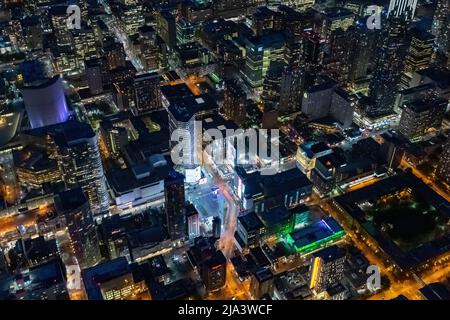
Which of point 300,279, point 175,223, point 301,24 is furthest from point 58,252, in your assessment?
point 301,24

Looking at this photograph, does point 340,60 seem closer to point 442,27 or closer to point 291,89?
point 291,89

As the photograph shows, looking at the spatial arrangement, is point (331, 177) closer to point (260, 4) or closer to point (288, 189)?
point (288, 189)

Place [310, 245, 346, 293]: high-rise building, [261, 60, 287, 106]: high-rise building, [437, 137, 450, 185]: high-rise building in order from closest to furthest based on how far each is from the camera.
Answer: [310, 245, 346, 293]: high-rise building → [437, 137, 450, 185]: high-rise building → [261, 60, 287, 106]: high-rise building

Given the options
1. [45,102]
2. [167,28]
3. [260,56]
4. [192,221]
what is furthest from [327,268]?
[167,28]

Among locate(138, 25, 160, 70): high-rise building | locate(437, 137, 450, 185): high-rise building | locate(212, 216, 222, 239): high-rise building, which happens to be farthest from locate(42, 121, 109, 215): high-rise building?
locate(437, 137, 450, 185): high-rise building

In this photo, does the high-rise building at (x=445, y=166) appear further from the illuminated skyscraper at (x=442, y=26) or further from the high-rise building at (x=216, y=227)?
the illuminated skyscraper at (x=442, y=26)

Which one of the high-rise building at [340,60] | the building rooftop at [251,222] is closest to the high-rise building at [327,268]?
the building rooftop at [251,222]

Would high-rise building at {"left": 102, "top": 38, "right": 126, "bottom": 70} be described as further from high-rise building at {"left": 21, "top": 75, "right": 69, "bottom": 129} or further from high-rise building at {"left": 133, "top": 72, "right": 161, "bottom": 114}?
high-rise building at {"left": 21, "top": 75, "right": 69, "bottom": 129}
